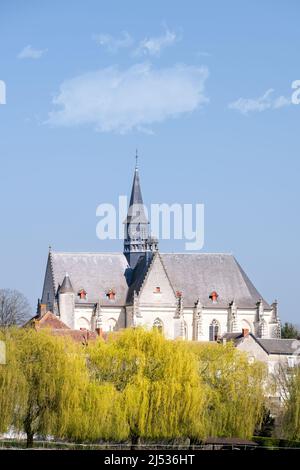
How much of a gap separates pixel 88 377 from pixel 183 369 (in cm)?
396

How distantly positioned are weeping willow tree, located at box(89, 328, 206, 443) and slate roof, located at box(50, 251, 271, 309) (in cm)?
2668

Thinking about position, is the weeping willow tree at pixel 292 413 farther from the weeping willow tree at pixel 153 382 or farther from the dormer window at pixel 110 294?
the dormer window at pixel 110 294

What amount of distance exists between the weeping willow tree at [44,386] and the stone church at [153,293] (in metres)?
29.5

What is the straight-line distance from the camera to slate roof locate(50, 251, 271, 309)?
84.9 m

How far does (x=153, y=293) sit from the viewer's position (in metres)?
84.0

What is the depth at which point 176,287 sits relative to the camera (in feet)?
284

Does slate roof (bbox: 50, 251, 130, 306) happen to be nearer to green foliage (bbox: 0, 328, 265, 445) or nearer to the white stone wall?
the white stone wall

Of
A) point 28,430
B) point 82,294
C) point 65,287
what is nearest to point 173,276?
point 82,294

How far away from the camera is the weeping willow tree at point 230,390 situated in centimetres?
5588

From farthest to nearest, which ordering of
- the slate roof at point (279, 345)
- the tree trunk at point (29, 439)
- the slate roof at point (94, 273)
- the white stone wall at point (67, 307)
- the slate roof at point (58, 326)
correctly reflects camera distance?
1. the slate roof at point (94, 273)
2. the white stone wall at point (67, 307)
3. the slate roof at point (279, 345)
4. the slate roof at point (58, 326)
5. the tree trunk at point (29, 439)

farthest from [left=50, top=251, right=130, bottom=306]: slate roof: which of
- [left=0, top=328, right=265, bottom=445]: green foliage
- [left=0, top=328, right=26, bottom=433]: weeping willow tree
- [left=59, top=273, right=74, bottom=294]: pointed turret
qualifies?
[left=0, top=328, right=26, bottom=433]: weeping willow tree

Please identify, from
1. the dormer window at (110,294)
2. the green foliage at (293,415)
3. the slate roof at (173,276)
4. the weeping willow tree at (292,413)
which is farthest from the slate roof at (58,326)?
the green foliage at (293,415)

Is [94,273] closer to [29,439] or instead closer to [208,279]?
[208,279]
